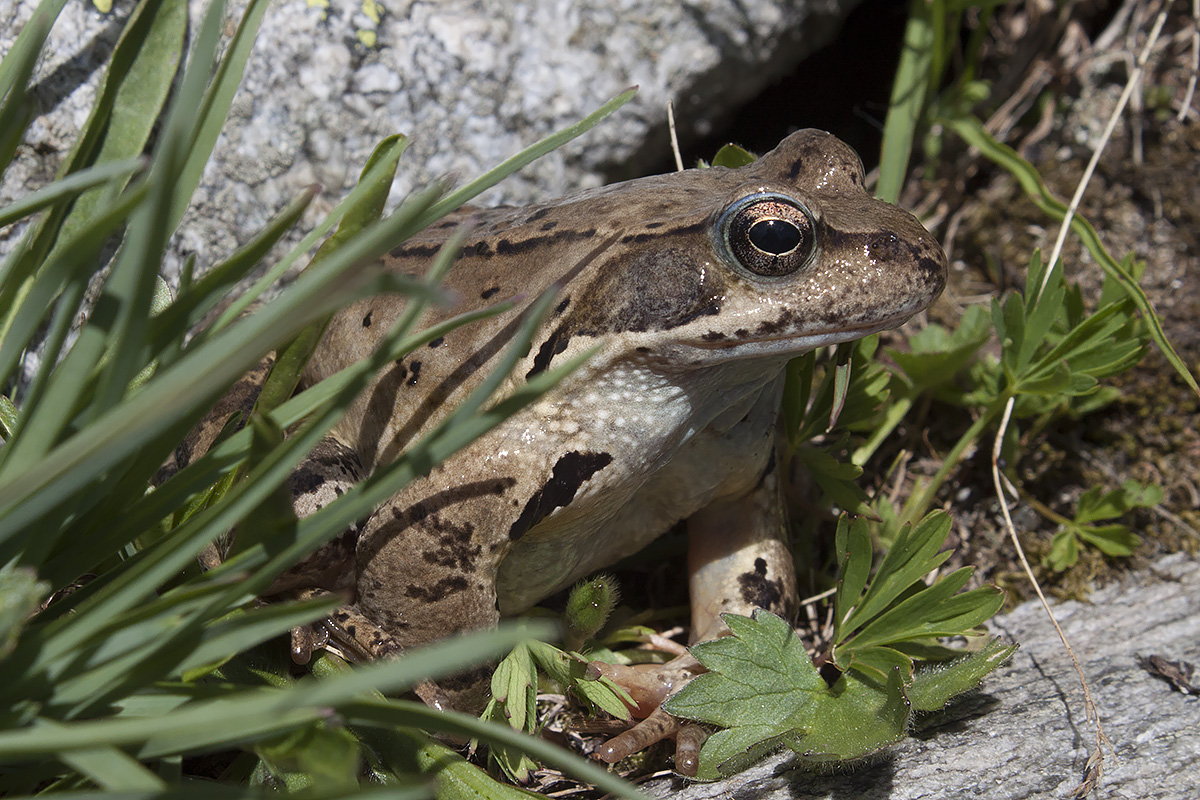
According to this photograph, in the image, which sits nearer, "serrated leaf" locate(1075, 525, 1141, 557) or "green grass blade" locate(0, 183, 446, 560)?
"green grass blade" locate(0, 183, 446, 560)

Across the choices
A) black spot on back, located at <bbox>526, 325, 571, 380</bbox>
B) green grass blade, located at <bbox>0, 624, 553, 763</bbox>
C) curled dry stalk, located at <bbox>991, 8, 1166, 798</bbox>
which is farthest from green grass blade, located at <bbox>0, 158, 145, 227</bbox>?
curled dry stalk, located at <bbox>991, 8, 1166, 798</bbox>

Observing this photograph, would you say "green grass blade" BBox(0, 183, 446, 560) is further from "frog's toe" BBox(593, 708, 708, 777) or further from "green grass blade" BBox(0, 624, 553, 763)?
"frog's toe" BBox(593, 708, 708, 777)

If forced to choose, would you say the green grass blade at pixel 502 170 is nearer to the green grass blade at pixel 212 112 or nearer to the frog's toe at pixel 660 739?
the green grass blade at pixel 212 112

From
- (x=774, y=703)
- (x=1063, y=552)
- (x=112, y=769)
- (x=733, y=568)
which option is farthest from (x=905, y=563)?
(x=112, y=769)

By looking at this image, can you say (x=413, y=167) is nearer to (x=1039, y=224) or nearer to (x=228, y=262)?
(x=228, y=262)

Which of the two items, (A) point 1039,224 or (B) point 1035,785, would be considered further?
(A) point 1039,224

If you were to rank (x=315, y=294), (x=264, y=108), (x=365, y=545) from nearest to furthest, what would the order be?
(x=315, y=294) → (x=365, y=545) → (x=264, y=108)

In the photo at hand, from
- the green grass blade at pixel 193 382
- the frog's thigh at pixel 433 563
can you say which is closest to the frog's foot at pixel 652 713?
the frog's thigh at pixel 433 563

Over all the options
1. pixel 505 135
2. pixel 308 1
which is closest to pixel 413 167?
pixel 505 135

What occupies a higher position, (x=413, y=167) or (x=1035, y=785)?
(x=413, y=167)
